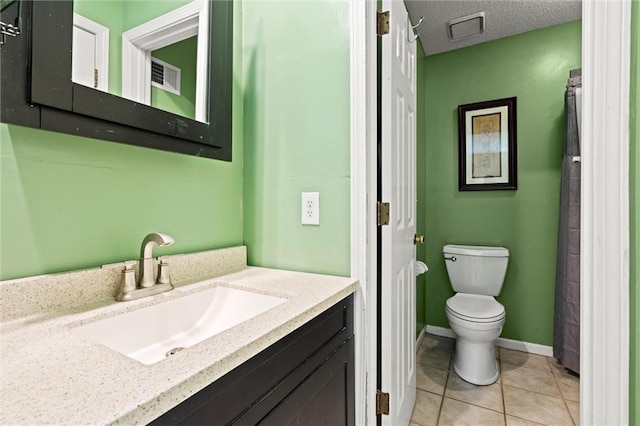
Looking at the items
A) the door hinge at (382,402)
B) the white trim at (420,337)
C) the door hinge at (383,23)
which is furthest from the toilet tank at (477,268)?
the door hinge at (383,23)

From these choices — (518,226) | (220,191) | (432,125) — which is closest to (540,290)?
(518,226)

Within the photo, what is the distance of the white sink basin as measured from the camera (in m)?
0.74

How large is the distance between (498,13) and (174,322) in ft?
8.70

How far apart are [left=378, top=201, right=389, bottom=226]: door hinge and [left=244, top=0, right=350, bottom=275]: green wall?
0.14m

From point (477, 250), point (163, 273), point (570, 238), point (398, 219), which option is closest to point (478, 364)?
point (477, 250)

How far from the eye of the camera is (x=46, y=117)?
26.8 inches

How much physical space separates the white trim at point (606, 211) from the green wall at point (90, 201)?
3.97 ft

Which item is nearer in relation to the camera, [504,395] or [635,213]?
[635,213]

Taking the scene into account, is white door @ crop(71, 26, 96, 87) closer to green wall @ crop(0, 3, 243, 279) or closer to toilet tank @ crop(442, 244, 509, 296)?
green wall @ crop(0, 3, 243, 279)

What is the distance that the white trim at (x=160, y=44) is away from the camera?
2.89ft

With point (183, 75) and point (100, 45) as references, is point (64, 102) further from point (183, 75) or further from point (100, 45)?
point (183, 75)

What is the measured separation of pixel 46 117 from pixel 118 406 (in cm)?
65

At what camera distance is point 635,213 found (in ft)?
2.64

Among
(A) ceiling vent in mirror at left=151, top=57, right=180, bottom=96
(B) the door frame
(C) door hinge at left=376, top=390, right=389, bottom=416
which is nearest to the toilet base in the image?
(C) door hinge at left=376, top=390, right=389, bottom=416
